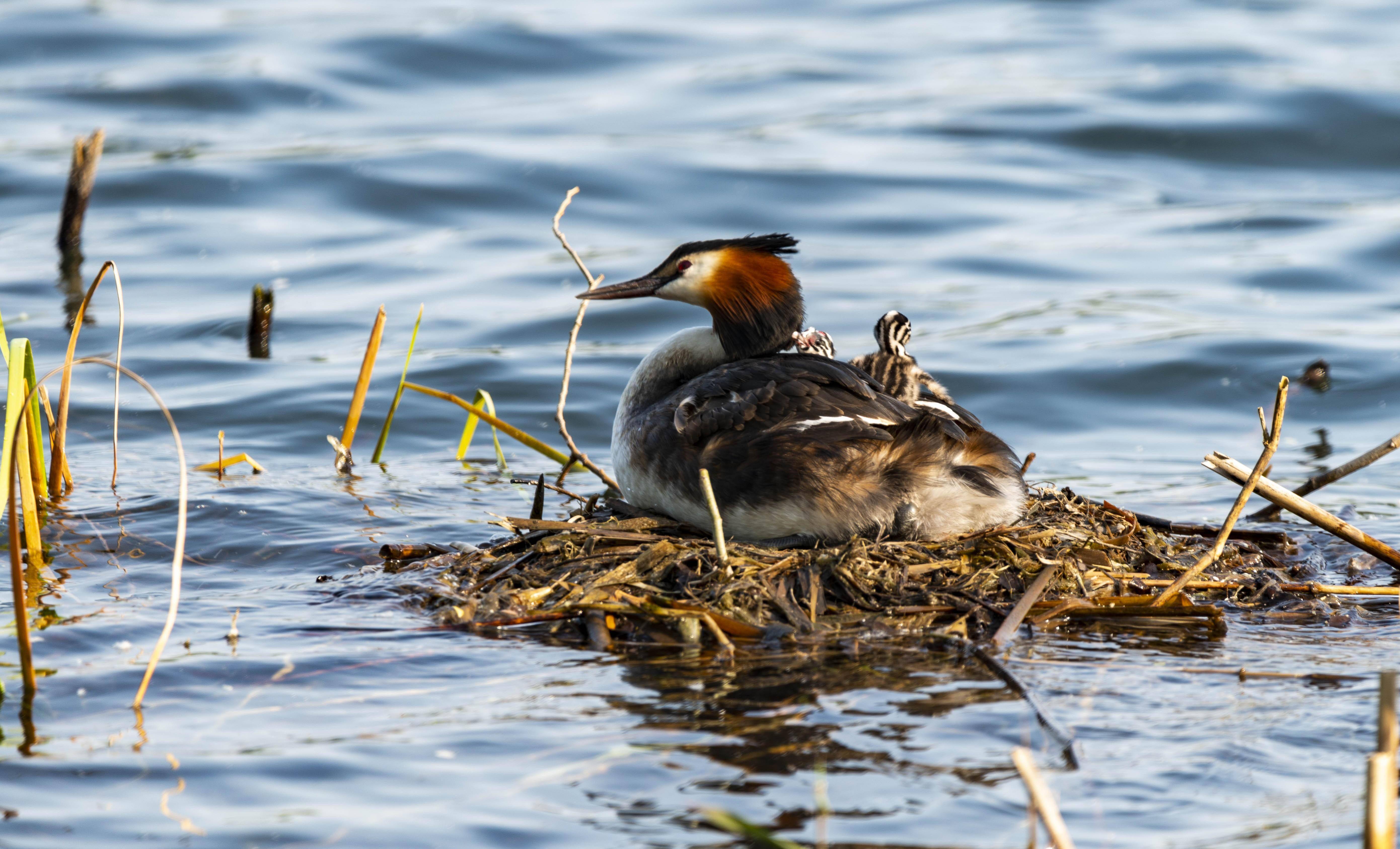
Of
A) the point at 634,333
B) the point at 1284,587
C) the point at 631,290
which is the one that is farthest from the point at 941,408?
the point at 634,333

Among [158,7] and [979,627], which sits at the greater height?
[158,7]

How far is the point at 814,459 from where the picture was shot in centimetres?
504

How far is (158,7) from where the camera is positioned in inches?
841

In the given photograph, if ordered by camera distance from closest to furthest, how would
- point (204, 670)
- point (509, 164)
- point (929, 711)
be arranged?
point (929, 711) → point (204, 670) → point (509, 164)

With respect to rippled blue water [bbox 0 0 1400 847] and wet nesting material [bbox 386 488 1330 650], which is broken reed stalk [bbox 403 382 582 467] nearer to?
rippled blue water [bbox 0 0 1400 847]

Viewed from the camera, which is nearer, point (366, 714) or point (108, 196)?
point (366, 714)

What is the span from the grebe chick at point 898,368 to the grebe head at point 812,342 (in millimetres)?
243

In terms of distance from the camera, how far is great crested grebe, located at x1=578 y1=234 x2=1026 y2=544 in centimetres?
505

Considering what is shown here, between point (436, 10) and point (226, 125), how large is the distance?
6500 millimetres

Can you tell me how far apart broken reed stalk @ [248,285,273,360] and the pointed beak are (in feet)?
15.5

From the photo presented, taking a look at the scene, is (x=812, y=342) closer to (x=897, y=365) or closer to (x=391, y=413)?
(x=897, y=365)

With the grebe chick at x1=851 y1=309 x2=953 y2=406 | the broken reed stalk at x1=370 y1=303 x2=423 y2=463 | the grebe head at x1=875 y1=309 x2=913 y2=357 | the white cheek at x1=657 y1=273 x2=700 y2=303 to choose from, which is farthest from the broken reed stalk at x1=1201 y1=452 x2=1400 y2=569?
the broken reed stalk at x1=370 y1=303 x2=423 y2=463

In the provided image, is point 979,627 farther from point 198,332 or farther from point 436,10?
point 436,10

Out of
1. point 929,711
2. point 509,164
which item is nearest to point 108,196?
point 509,164
